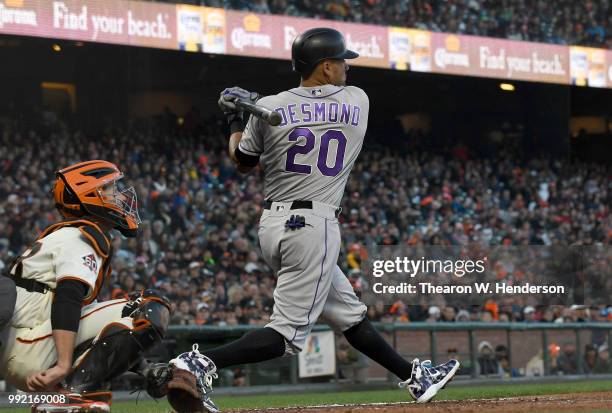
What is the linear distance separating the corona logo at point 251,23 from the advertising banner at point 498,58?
3.67 meters

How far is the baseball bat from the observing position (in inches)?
178

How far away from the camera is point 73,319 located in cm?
392

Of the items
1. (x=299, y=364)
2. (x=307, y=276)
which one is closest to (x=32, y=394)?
(x=307, y=276)

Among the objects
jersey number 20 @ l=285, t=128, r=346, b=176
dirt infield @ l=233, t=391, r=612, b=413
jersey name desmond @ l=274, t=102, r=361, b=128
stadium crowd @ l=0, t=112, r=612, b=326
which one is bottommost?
dirt infield @ l=233, t=391, r=612, b=413

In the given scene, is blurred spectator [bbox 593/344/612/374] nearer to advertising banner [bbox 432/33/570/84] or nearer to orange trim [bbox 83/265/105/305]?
advertising banner [bbox 432/33/570/84]

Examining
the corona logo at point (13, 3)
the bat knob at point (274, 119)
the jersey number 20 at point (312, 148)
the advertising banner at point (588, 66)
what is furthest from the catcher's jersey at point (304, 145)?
the advertising banner at point (588, 66)

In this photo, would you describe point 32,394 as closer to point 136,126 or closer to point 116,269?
point 116,269

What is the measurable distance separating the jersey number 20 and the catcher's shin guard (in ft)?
3.05

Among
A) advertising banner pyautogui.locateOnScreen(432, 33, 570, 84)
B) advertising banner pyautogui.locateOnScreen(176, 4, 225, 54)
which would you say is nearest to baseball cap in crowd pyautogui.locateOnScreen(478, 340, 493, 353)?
advertising banner pyautogui.locateOnScreen(176, 4, 225, 54)

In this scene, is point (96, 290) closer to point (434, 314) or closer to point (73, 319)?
point (73, 319)

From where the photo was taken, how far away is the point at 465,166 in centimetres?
2302

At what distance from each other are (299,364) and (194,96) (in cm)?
1243

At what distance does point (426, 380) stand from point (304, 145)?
1.22m

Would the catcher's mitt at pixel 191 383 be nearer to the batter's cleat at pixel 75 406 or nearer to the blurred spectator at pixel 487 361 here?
the batter's cleat at pixel 75 406
